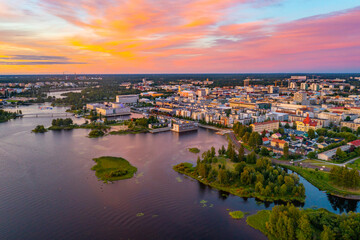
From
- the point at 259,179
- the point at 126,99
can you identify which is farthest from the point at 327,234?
the point at 126,99

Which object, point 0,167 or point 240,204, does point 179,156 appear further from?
point 0,167

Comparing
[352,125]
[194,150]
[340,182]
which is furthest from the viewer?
[352,125]

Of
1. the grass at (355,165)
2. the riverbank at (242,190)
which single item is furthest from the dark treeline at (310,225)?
the grass at (355,165)

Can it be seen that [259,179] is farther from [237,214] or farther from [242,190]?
[237,214]

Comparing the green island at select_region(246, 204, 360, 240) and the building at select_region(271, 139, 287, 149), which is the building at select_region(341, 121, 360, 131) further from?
the green island at select_region(246, 204, 360, 240)

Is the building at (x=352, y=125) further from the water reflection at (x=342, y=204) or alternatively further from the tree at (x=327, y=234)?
the tree at (x=327, y=234)

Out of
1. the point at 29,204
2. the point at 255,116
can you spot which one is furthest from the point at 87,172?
the point at 255,116
